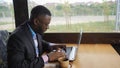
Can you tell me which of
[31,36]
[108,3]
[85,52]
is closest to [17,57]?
[31,36]

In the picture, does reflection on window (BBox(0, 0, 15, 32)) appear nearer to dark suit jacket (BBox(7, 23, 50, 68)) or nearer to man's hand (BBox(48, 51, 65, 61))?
dark suit jacket (BBox(7, 23, 50, 68))

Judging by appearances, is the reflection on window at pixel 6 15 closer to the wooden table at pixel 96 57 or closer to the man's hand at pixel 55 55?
the wooden table at pixel 96 57

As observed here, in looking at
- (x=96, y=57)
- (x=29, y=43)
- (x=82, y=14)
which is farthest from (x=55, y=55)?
(x=82, y=14)

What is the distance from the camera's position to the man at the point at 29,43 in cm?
155

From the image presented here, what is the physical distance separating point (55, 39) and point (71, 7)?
0.50 metres

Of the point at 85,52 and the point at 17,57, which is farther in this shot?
the point at 85,52

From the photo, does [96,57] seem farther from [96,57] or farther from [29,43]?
[29,43]

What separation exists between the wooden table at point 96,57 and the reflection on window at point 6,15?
105 cm

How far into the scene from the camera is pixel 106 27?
2691 mm

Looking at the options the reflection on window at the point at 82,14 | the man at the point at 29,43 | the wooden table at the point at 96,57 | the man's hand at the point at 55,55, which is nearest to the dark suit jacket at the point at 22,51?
the man at the point at 29,43

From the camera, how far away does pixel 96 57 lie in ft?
6.91

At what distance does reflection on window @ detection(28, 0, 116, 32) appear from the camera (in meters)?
2.64

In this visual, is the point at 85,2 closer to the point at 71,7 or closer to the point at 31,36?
the point at 71,7

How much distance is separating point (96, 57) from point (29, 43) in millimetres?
789
